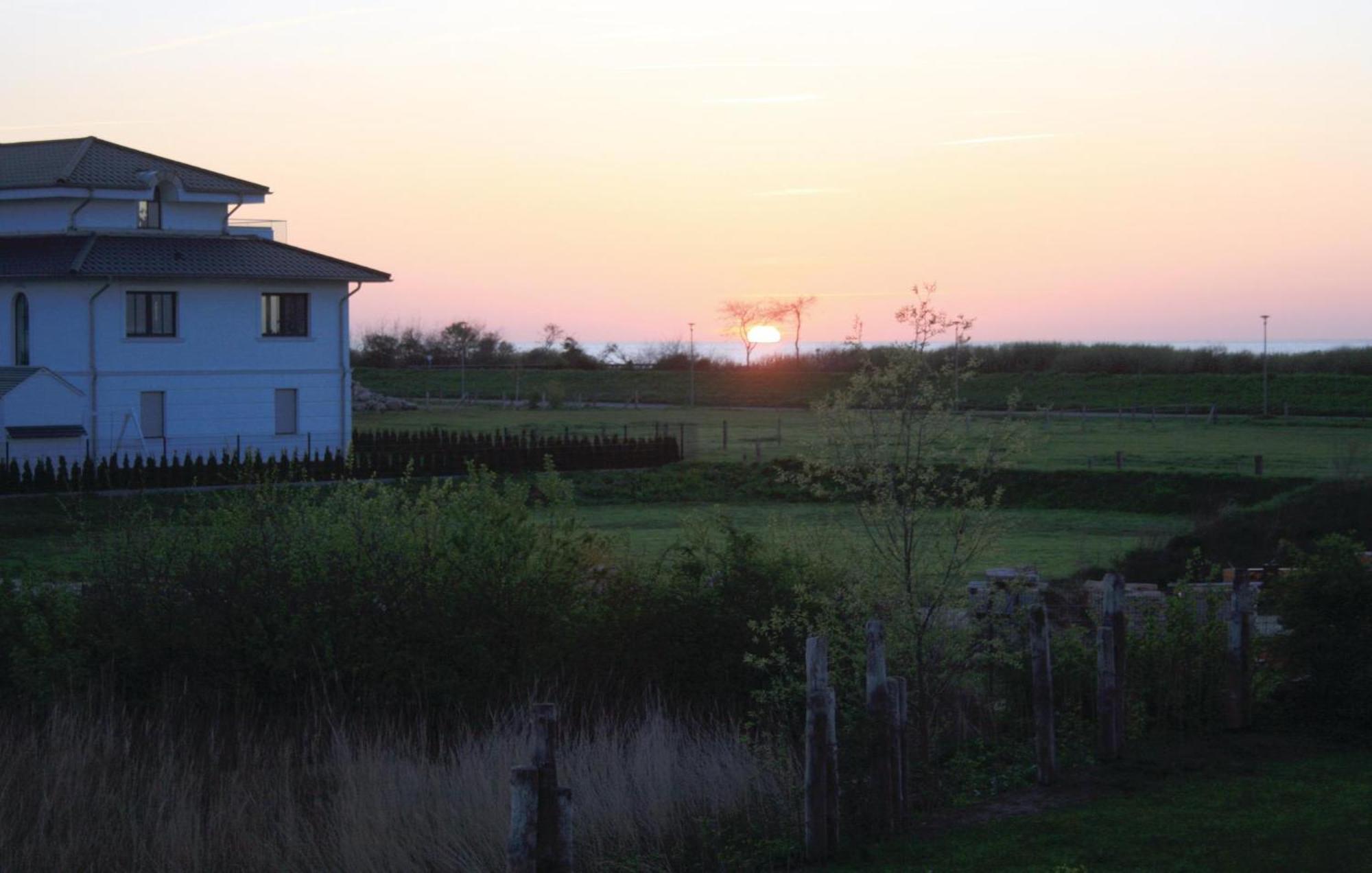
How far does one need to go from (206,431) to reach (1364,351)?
7065 centimetres

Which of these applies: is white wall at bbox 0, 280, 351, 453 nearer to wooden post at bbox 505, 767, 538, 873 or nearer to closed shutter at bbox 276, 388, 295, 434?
closed shutter at bbox 276, 388, 295, 434

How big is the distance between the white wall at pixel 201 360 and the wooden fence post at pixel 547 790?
3562 centimetres

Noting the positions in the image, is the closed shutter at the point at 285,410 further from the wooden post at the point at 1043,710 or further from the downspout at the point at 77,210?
the wooden post at the point at 1043,710

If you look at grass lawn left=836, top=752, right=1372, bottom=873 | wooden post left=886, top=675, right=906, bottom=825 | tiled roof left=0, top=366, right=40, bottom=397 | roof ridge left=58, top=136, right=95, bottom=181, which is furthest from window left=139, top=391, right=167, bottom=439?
grass lawn left=836, top=752, right=1372, bottom=873

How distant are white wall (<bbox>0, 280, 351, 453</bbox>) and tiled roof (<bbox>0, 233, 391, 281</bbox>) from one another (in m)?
0.46

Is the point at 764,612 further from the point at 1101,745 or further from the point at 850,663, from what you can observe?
the point at 1101,745

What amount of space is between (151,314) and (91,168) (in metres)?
5.29

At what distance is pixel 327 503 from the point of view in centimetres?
1373

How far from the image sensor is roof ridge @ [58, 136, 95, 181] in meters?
41.7

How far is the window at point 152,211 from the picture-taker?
43.1m

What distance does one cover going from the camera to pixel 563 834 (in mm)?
6746

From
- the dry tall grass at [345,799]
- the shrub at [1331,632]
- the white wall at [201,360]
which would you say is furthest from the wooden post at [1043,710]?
the white wall at [201,360]

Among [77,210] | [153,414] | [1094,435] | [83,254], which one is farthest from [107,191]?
[1094,435]

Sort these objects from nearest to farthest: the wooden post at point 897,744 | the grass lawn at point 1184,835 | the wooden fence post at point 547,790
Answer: the wooden fence post at point 547,790 → the grass lawn at point 1184,835 → the wooden post at point 897,744
